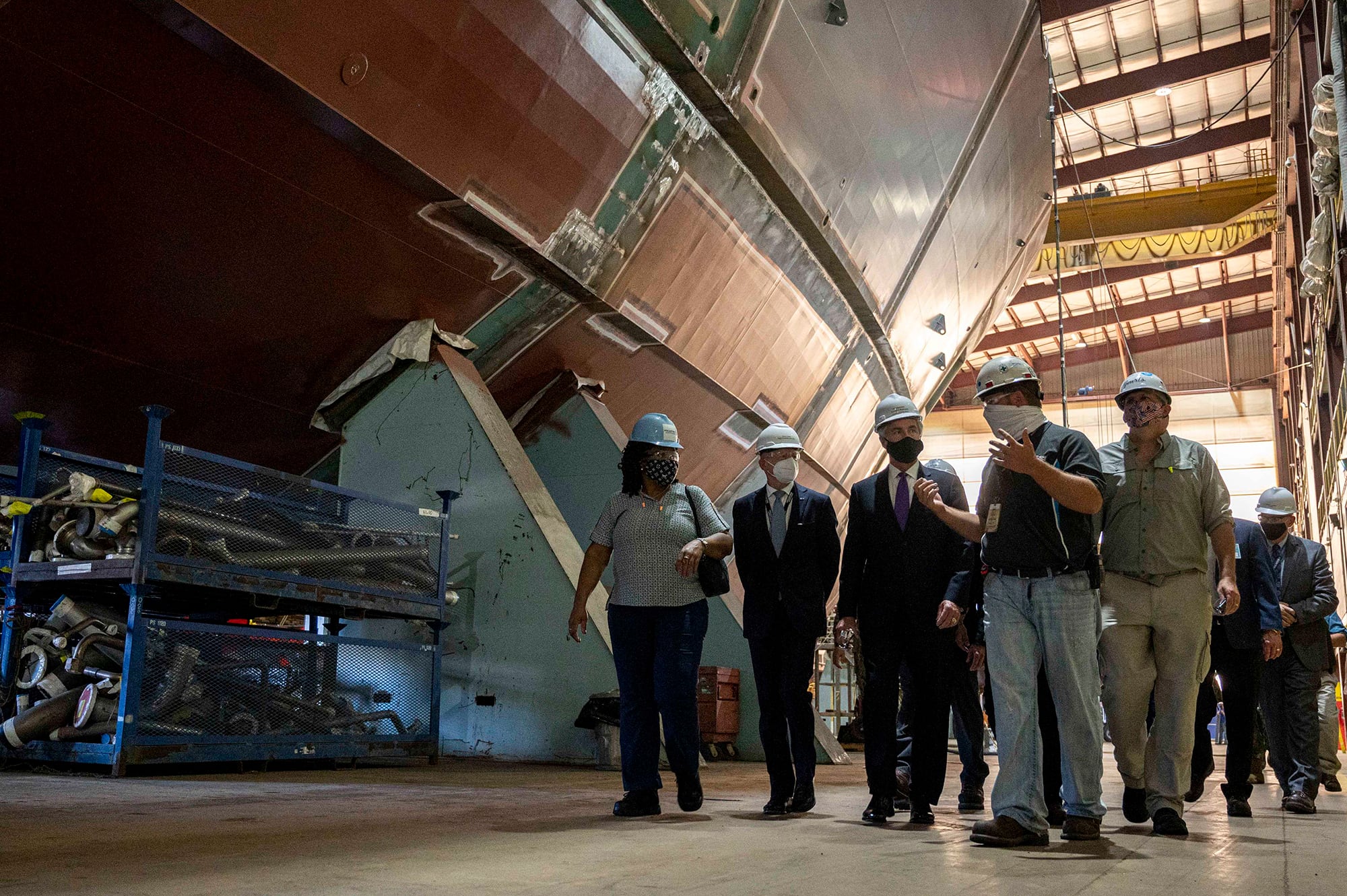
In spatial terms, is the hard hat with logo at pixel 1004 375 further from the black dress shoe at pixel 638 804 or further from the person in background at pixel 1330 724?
the person in background at pixel 1330 724

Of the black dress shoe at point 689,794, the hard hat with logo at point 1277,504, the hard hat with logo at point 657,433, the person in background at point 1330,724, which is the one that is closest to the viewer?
the black dress shoe at point 689,794

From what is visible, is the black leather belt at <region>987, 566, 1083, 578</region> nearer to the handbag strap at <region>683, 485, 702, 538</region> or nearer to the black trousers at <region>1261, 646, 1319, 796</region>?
the handbag strap at <region>683, 485, 702, 538</region>

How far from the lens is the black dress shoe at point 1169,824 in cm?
374

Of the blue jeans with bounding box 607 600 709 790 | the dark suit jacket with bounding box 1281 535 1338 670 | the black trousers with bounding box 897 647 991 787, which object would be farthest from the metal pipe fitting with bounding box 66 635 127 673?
the dark suit jacket with bounding box 1281 535 1338 670

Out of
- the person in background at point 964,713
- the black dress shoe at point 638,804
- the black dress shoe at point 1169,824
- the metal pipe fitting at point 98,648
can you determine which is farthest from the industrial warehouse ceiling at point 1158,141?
the metal pipe fitting at point 98,648

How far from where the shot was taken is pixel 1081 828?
3.54 meters

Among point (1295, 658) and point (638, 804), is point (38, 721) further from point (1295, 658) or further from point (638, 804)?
point (1295, 658)

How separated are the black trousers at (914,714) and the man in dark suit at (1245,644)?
4.71 ft

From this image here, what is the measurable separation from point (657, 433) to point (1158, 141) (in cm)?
2164

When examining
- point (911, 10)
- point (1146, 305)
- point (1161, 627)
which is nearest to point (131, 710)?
point (1161, 627)

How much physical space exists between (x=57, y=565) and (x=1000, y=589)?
14.8 ft

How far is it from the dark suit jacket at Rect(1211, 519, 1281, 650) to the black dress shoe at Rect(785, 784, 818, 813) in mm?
1979

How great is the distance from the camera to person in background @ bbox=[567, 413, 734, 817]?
414 cm

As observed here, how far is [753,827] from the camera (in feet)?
12.1
